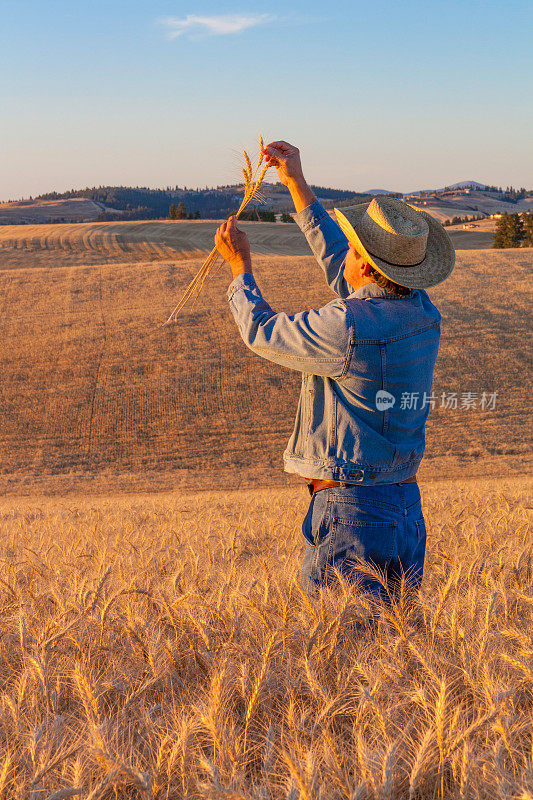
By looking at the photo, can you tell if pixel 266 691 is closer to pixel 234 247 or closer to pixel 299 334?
pixel 299 334

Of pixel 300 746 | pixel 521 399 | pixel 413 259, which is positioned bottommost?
pixel 521 399

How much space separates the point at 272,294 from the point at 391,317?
83.3ft

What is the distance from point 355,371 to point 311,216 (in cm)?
123

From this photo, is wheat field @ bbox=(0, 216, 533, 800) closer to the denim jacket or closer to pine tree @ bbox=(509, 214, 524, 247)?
the denim jacket

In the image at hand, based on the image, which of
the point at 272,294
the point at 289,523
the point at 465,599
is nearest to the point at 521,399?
the point at 272,294

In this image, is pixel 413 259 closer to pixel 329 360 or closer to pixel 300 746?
pixel 329 360

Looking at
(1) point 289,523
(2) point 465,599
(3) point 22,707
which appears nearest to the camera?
(3) point 22,707

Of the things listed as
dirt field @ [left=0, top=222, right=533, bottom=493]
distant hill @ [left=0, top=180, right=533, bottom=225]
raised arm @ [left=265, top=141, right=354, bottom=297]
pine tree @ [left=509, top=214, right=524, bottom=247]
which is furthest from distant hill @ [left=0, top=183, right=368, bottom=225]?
raised arm @ [left=265, top=141, right=354, bottom=297]

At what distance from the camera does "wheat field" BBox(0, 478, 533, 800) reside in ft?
5.05

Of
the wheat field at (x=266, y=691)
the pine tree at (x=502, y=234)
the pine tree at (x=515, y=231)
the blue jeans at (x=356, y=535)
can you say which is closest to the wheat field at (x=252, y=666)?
the wheat field at (x=266, y=691)

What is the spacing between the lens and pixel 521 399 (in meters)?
21.1

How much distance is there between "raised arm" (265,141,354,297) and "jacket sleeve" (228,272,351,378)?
87cm

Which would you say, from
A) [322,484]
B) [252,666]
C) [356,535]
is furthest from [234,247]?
[252,666]

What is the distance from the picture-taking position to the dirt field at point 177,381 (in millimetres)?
17875
